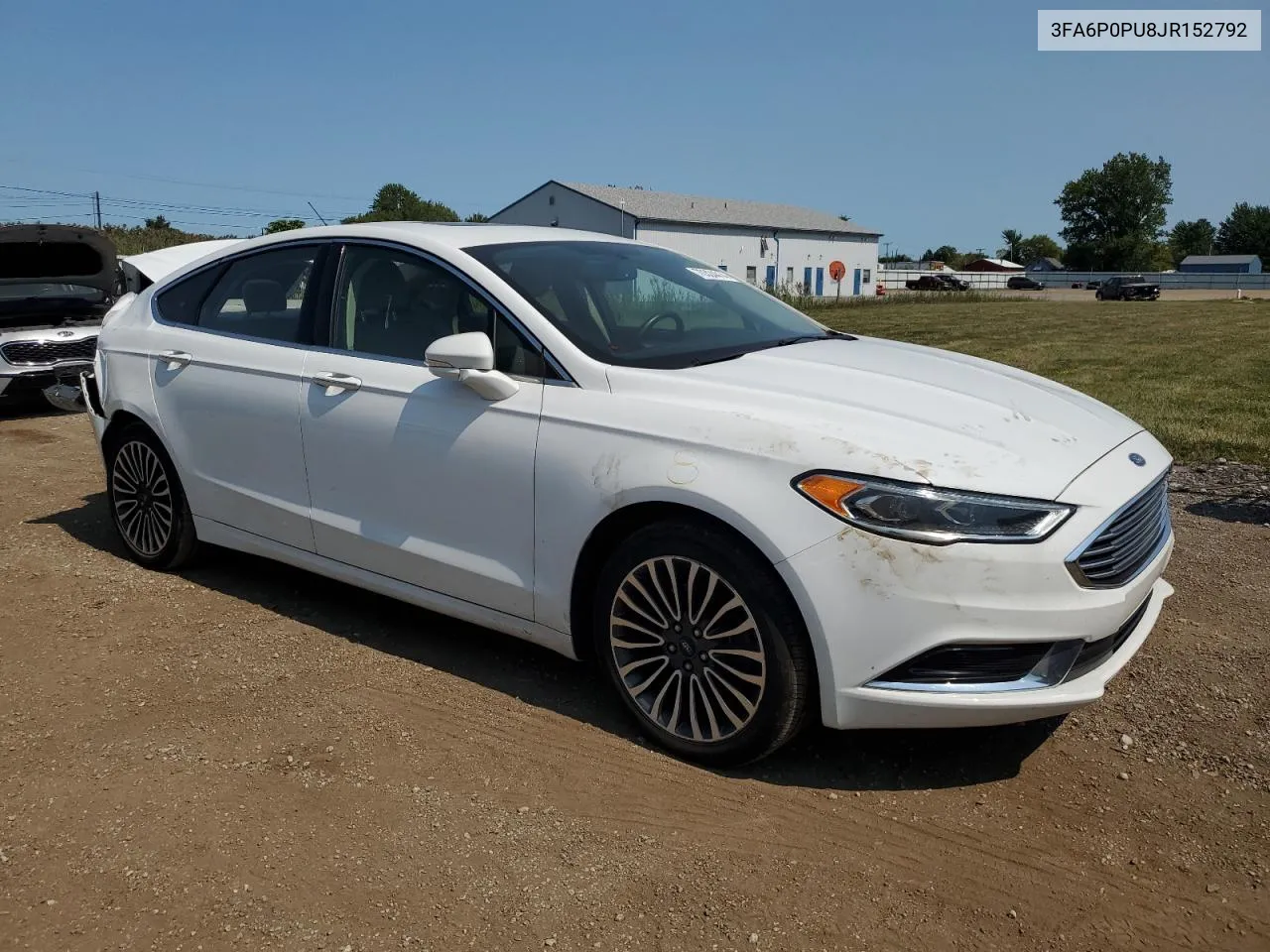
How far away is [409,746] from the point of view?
11.6 feet

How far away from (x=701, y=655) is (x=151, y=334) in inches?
135

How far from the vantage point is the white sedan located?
2941mm

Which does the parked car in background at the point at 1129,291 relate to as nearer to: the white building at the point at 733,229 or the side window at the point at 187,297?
the white building at the point at 733,229

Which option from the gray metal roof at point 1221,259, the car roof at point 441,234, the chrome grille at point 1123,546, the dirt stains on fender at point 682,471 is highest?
the gray metal roof at point 1221,259

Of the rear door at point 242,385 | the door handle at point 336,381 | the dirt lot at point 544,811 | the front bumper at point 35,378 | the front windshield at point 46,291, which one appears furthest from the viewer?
the front windshield at point 46,291

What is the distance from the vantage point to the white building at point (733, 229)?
52781 millimetres

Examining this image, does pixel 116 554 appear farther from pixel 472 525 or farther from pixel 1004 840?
pixel 1004 840

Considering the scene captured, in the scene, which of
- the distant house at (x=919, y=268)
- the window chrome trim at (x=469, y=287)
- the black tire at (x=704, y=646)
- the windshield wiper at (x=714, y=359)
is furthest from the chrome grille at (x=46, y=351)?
the distant house at (x=919, y=268)

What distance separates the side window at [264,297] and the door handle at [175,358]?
0.17 metres

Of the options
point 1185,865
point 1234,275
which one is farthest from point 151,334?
point 1234,275

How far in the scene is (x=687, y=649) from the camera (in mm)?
3303

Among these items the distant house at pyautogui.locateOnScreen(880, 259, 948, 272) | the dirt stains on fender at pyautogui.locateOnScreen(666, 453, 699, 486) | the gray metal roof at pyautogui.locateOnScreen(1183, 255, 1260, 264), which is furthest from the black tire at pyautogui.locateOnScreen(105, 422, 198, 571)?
the gray metal roof at pyautogui.locateOnScreen(1183, 255, 1260, 264)

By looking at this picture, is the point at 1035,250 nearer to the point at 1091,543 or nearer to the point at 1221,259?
the point at 1221,259

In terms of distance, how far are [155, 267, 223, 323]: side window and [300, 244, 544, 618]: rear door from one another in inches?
42.1
